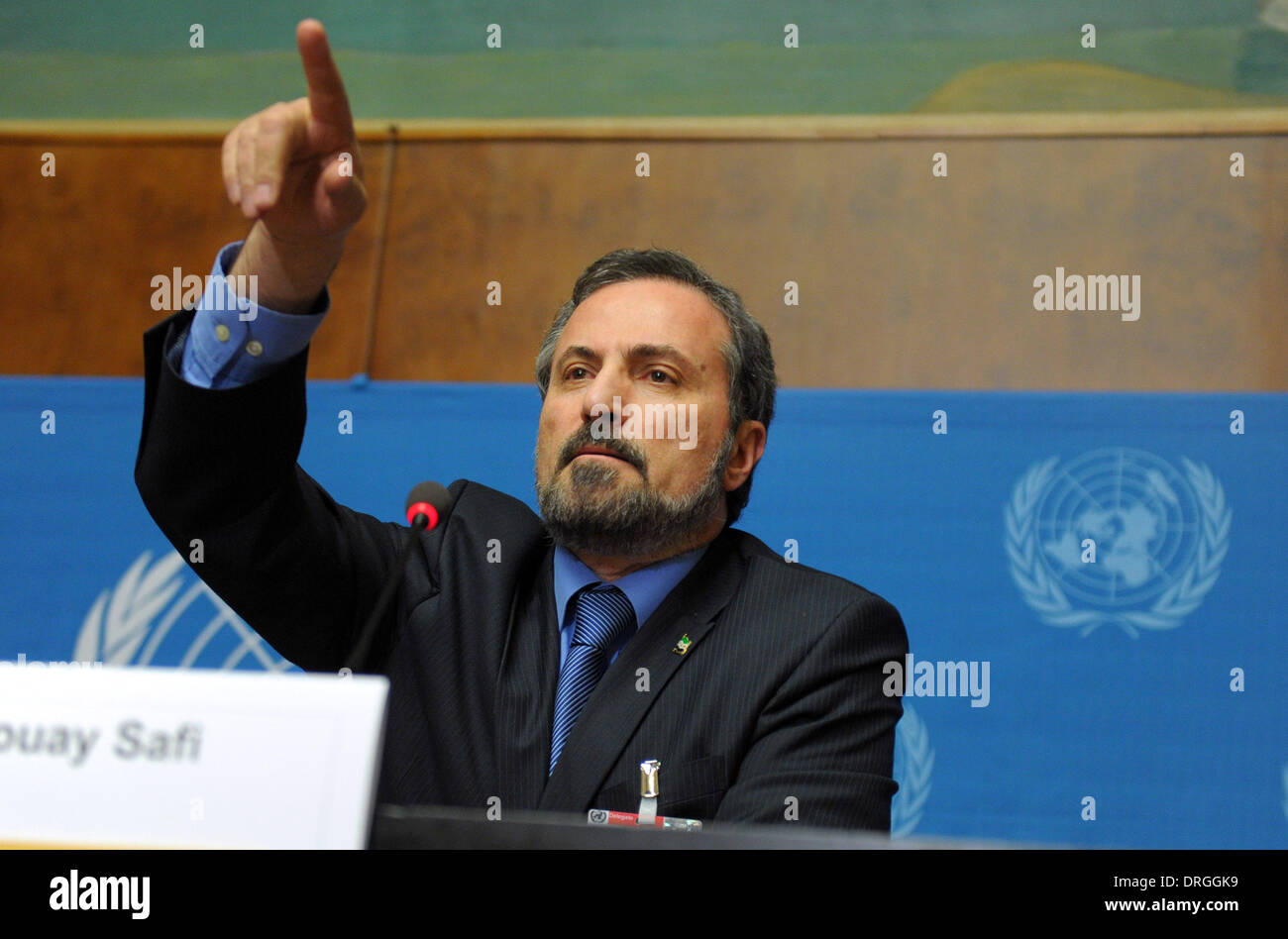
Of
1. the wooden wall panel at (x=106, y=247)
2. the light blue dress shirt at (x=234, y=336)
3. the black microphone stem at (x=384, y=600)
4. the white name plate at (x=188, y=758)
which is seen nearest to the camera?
the white name plate at (x=188, y=758)

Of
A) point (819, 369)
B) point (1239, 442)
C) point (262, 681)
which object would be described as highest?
point (819, 369)

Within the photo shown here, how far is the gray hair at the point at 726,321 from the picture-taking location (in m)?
1.90

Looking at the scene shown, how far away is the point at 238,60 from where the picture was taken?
3314 mm

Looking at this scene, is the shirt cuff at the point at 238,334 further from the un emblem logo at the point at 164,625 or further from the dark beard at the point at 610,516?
the un emblem logo at the point at 164,625

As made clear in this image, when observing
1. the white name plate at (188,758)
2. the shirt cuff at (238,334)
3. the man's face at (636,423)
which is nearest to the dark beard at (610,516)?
the man's face at (636,423)

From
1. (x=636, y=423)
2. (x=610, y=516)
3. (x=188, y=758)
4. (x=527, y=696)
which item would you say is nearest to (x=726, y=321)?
(x=636, y=423)

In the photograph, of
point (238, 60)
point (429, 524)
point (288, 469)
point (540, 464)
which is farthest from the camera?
point (238, 60)

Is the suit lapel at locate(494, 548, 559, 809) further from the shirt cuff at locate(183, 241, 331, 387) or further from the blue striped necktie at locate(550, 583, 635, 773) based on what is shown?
the shirt cuff at locate(183, 241, 331, 387)

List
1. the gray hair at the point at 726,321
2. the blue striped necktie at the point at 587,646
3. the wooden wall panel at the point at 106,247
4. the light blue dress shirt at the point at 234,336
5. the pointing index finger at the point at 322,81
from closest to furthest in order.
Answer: the pointing index finger at the point at 322,81 < the light blue dress shirt at the point at 234,336 < the blue striped necktie at the point at 587,646 < the gray hair at the point at 726,321 < the wooden wall panel at the point at 106,247

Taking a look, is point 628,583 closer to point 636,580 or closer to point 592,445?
point 636,580

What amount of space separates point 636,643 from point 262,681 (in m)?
0.82
